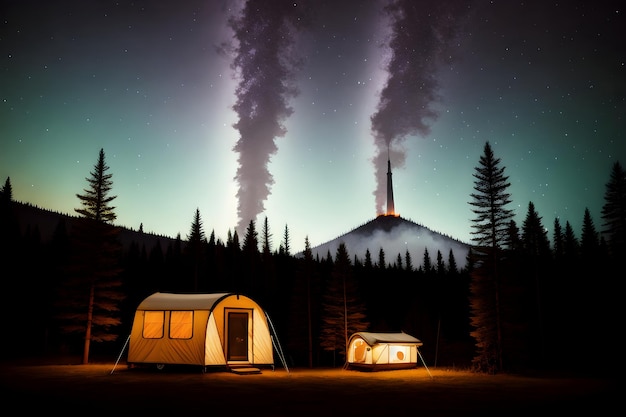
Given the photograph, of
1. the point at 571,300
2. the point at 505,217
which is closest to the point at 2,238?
the point at 505,217

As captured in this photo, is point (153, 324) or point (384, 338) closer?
point (153, 324)

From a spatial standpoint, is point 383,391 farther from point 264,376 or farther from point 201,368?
point 201,368

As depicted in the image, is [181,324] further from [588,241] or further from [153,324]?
[588,241]

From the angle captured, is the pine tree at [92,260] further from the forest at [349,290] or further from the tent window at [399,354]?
the tent window at [399,354]

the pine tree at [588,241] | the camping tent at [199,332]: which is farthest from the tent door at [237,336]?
the pine tree at [588,241]

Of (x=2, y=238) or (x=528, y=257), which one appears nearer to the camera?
(x=528, y=257)

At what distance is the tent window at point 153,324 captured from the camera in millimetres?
19734

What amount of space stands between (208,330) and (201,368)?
1.45m

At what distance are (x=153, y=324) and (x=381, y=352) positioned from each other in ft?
34.5

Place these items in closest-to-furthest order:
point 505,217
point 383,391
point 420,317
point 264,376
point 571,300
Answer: point 383,391
point 264,376
point 505,217
point 571,300
point 420,317

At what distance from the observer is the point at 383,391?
48.0 ft

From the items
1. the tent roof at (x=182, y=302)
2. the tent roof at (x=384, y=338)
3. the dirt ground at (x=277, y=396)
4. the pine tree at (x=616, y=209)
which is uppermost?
the pine tree at (x=616, y=209)

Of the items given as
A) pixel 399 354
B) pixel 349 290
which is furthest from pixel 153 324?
pixel 349 290

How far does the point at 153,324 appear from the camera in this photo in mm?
19938
